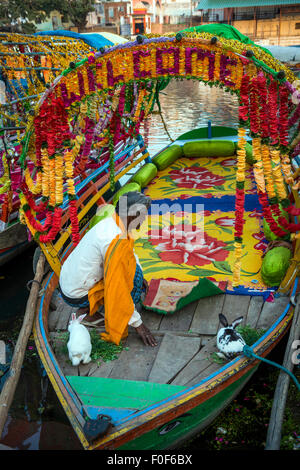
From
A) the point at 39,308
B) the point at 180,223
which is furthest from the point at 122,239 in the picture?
the point at 180,223

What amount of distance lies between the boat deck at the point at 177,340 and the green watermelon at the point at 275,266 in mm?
231

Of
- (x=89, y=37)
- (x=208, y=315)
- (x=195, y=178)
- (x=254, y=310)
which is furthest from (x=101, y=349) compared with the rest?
(x=89, y=37)

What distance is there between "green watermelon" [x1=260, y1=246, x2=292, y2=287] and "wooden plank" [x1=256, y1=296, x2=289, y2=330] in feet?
0.76

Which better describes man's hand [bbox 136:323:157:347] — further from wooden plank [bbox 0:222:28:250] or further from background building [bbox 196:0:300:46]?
background building [bbox 196:0:300:46]

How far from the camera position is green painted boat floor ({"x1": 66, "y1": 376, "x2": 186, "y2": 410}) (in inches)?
111

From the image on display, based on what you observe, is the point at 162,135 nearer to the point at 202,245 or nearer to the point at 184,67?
the point at 202,245

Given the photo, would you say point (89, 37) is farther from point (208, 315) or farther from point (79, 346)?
point (79, 346)

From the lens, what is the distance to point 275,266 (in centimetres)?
399

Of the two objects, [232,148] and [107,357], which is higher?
[232,148]

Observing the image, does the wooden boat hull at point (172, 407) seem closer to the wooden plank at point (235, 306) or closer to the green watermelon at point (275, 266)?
the wooden plank at point (235, 306)

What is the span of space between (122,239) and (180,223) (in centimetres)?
261

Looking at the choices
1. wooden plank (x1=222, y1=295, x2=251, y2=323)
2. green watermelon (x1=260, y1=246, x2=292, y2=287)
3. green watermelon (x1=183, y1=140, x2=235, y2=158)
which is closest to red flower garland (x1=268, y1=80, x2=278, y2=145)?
green watermelon (x1=260, y1=246, x2=292, y2=287)

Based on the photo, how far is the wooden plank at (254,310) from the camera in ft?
11.9

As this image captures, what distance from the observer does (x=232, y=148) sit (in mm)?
8078
